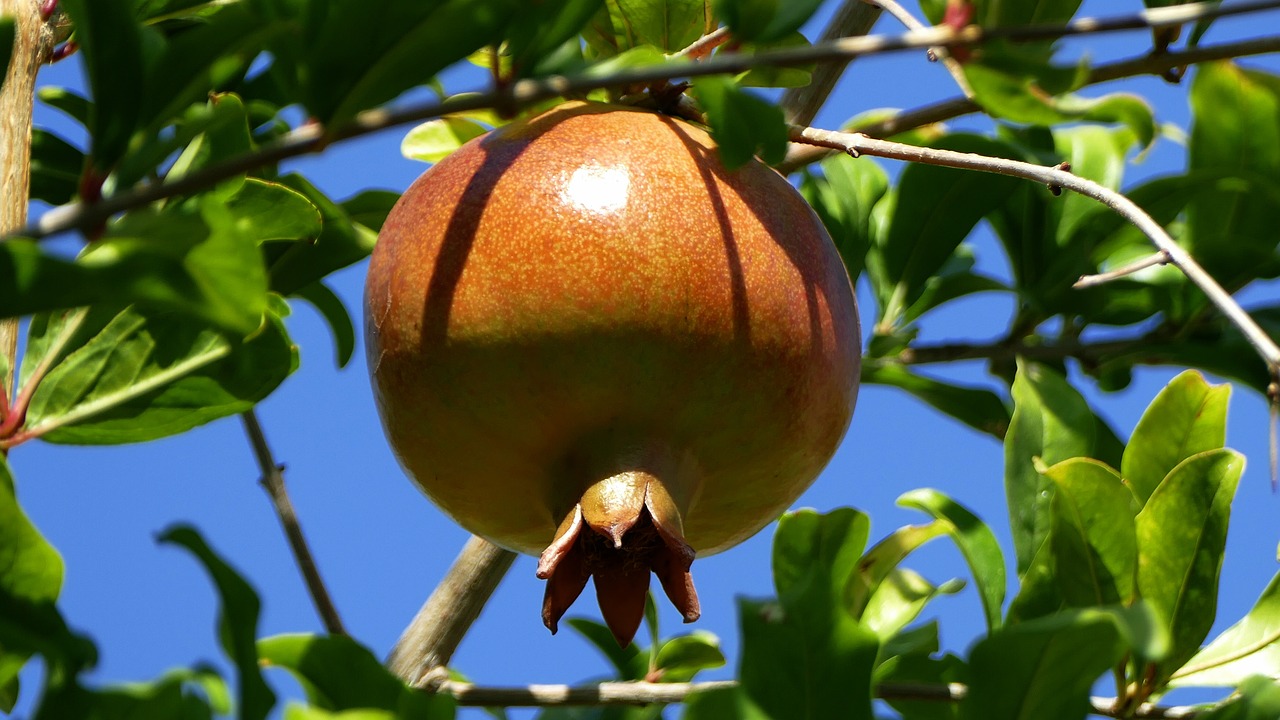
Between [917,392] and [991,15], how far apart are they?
1.04m

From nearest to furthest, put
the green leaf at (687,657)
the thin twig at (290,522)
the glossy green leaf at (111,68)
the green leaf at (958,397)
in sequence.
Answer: the glossy green leaf at (111,68) → the thin twig at (290,522) → the green leaf at (687,657) → the green leaf at (958,397)

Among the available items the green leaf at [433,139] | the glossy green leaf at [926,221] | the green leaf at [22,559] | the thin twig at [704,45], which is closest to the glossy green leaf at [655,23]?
the thin twig at [704,45]

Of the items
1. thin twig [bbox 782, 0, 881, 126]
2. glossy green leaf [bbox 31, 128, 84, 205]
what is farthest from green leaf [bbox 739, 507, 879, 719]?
glossy green leaf [bbox 31, 128, 84, 205]

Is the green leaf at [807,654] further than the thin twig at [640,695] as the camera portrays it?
No

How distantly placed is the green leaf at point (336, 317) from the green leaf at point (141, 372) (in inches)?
14.5

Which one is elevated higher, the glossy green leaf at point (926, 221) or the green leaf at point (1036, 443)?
the glossy green leaf at point (926, 221)

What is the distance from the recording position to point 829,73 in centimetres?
162

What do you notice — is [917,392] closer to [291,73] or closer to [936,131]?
[936,131]

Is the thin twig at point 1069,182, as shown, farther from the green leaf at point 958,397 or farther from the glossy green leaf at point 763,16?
the green leaf at point 958,397

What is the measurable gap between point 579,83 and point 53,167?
1.09 m

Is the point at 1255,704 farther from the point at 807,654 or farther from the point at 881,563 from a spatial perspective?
the point at 881,563

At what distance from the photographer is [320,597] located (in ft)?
4.74

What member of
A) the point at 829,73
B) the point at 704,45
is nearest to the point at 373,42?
the point at 704,45

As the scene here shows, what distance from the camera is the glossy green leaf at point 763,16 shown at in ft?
3.16
